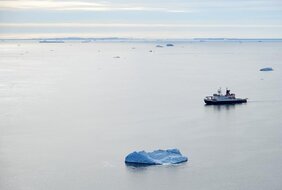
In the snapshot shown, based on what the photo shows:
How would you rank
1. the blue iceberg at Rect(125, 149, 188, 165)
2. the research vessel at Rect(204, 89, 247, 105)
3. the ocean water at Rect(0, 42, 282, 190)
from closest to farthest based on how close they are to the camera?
the ocean water at Rect(0, 42, 282, 190), the blue iceberg at Rect(125, 149, 188, 165), the research vessel at Rect(204, 89, 247, 105)

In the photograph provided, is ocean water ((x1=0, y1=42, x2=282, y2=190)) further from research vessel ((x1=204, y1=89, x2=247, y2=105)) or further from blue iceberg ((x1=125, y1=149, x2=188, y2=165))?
research vessel ((x1=204, y1=89, x2=247, y2=105))

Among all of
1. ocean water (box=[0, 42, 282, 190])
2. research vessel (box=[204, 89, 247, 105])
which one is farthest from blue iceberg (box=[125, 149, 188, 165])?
research vessel (box=[204, 89, 247, 105])

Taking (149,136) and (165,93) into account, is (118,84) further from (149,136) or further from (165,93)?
(149,136)

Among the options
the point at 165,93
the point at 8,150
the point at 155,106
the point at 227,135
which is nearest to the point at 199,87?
the point at 165,93

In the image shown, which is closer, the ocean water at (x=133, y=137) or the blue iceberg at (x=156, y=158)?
the ocean water at (x=133, y=137)

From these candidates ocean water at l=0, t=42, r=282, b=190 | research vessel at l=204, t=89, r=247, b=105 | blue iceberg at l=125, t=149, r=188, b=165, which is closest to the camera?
ocean water at l=0, t=42, r=282, b=190

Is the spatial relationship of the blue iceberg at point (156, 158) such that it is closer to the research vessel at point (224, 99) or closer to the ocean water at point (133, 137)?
the ocean water at point (133, 137)

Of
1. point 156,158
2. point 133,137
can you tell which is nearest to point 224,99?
point 133,137

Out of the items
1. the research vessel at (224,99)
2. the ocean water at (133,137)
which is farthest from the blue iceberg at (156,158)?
the research vessel at (224,99)

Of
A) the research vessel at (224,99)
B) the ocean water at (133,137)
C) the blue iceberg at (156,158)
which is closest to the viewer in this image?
the ocean water at (133,137)
